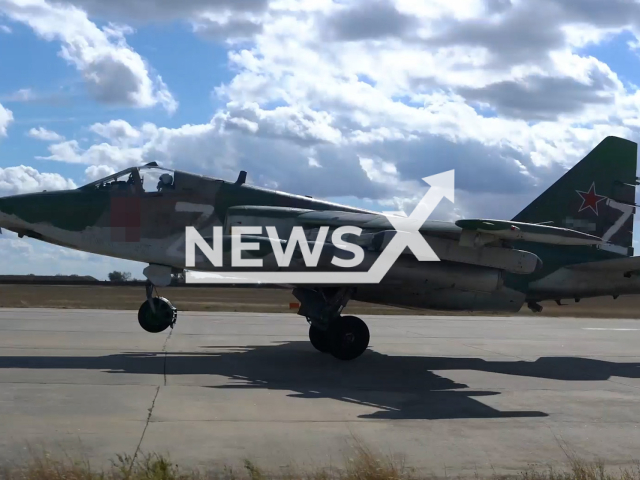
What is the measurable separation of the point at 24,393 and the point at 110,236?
4728 mm

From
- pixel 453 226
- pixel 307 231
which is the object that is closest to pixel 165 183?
pixel 307 231

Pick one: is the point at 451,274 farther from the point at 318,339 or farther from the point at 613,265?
the point at 613,265

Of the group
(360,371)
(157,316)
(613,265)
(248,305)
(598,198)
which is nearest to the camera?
(360,371)

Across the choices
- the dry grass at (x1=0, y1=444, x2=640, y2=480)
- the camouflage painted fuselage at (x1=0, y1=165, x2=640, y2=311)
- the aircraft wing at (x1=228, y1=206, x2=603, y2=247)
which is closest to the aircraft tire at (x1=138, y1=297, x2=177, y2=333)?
the camouflage painted fuselage at (x1=0, y1=165, x2=640, y2=311)

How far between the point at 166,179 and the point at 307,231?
2.88m

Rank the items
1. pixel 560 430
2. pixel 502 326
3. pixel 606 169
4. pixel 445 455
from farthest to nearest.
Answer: pixel 502 326, pixel 606 169, pixel 560 430, pixel 445 455

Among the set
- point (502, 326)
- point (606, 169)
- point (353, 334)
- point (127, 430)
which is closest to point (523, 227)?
point (353, 334)

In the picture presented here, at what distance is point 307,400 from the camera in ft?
30.3

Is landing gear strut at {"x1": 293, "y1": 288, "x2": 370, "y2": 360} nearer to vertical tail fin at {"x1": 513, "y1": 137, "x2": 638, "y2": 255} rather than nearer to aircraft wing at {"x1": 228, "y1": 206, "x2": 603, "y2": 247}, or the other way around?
aircraft wing at {"x1": 228, "y1": 206, "x2": 603, "y2": 247}

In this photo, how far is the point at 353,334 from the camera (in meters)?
13.0

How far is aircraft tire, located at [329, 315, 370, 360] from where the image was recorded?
42.7 ft

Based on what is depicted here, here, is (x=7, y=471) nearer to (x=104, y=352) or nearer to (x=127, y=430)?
(x=127, y=430)

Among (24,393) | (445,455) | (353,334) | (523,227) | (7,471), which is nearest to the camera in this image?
(7,471)

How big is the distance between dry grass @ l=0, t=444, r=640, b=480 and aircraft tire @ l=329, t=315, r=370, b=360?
6778 mm
